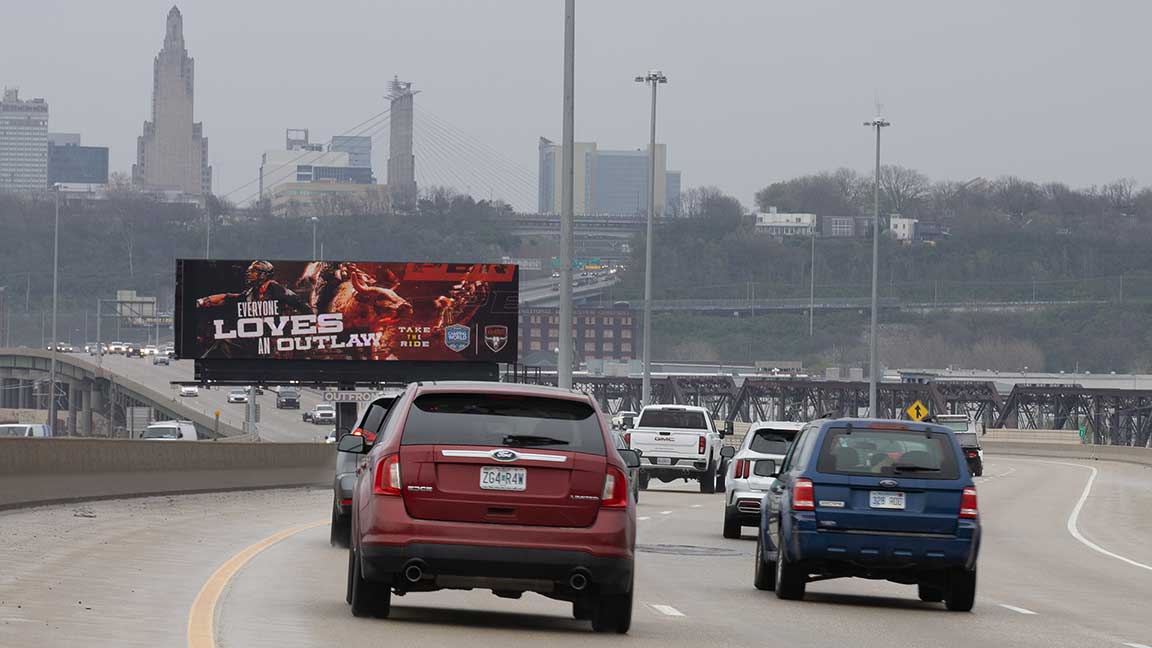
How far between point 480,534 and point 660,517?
19.5 m

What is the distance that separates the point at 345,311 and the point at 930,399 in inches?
3028

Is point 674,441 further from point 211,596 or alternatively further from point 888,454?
point 211,596

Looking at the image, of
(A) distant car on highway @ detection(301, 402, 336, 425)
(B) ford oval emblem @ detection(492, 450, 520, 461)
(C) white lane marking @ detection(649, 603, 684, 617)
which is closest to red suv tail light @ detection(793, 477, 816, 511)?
(C) white lane marking @ detection(649, 603, 684, 617)

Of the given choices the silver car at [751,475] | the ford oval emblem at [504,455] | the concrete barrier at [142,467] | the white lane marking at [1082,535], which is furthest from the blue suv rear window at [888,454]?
the concrete barrier at [142,467]

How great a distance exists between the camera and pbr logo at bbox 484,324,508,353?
61.8 metres

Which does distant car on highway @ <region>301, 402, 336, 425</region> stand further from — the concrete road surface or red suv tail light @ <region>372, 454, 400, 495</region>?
red suv tail light @ <region>372, 454, 400, 495</region>

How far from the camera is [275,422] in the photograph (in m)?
121

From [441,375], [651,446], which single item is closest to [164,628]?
[651,446]

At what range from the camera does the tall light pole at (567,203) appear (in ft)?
122

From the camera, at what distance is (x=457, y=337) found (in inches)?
2451

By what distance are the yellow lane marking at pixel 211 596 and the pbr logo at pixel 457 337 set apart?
37826 millimetres

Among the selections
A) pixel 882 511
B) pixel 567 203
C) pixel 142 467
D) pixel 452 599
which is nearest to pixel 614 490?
pixel 452 599

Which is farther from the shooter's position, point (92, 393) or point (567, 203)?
point (92, 393)

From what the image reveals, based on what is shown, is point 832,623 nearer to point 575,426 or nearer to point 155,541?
point 575,426
